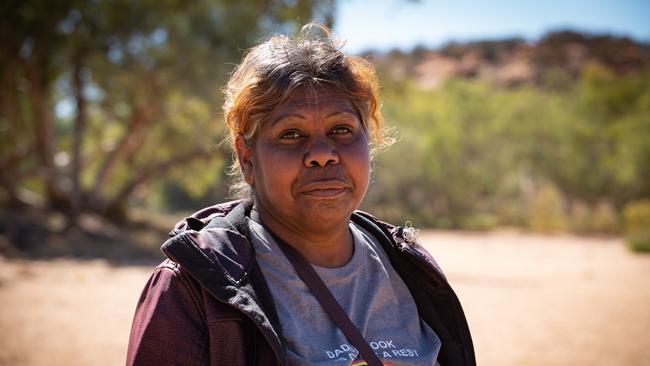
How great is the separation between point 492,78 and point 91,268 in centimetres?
7371

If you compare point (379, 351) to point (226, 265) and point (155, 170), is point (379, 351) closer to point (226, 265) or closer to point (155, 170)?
point (226, 265)

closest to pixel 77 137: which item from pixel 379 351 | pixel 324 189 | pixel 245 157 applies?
pixel 245 157

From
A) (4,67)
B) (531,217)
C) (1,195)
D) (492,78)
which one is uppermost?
(492,78)

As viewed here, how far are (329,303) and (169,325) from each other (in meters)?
0.45

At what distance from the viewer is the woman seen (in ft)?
4.58

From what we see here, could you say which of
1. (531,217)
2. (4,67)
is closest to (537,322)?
(4,67)

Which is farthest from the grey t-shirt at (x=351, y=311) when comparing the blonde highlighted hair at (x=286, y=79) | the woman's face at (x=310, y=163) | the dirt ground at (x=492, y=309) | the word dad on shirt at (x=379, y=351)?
the dirt ground at (x=492, y=309)

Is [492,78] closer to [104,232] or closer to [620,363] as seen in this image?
[104,232]

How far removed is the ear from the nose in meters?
0.26

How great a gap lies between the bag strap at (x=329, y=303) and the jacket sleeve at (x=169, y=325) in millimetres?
342

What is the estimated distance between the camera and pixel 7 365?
4973 millimetres

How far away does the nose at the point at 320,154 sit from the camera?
1.69 m

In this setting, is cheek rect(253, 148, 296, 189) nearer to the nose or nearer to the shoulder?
the nose

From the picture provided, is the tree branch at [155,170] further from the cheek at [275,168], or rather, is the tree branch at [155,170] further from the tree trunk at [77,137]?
the cheek at [275,168]
